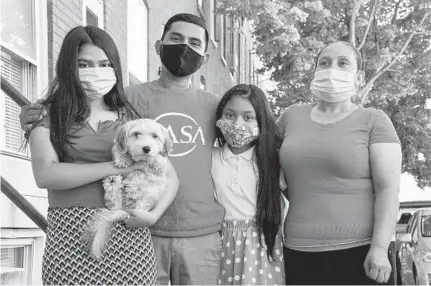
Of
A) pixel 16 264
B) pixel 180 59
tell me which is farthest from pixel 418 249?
pixel 180 59

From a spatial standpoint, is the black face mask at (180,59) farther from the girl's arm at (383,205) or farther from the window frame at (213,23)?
the window frame at (213,23)

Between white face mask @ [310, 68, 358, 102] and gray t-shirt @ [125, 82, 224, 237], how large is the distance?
65 cm

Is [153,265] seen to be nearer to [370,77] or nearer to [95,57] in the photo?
[95,57]

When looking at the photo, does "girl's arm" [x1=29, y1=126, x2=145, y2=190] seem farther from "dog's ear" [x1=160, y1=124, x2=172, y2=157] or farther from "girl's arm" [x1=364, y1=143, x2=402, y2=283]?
"girl's arm" [x1=364, y1=143, x2=402, y2=283]

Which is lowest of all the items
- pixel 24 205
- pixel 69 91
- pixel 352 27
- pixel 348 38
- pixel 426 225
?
pixel 426 225

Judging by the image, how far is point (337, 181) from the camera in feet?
11.1

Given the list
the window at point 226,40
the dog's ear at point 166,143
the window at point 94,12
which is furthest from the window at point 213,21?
the dog's ear at point 166,143

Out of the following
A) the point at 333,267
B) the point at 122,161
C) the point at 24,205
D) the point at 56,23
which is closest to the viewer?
the point at 122,161

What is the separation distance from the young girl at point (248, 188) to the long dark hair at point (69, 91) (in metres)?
0.87

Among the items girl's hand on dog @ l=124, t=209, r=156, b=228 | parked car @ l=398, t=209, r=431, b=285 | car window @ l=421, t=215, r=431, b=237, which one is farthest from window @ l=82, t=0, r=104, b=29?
car window @ l=421, t=215, r=431, b=237

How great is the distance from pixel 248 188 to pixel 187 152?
412 mm

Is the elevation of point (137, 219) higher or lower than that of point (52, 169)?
lower

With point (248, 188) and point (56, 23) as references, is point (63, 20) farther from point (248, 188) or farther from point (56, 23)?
point (248, 188)

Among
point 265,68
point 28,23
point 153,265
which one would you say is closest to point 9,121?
point 28,23
